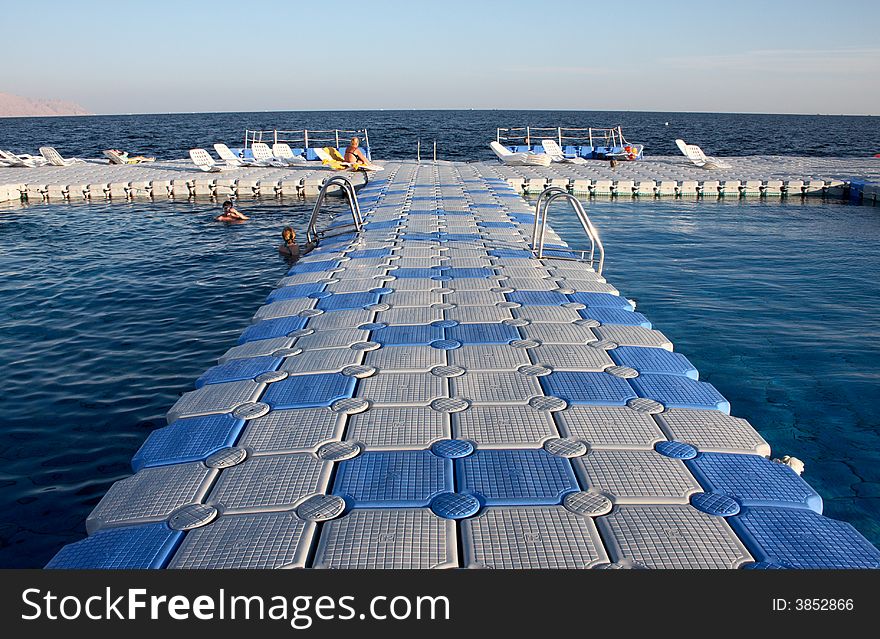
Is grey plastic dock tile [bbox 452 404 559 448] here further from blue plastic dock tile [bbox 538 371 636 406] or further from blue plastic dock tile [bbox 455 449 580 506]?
blue plastic dock tile [bbox 538 371 636 406]

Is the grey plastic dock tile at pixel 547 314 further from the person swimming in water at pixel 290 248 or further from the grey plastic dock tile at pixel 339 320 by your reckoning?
the person swimming in water at pixel 290 248

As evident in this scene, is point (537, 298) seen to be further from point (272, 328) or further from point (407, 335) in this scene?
point (272, 328)

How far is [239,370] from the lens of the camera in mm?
5266

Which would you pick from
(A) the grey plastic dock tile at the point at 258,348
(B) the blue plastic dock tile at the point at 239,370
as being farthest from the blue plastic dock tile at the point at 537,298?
(B) the blue plastic dock tile at the point at 239,370

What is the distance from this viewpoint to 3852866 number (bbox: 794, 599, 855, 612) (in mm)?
2420

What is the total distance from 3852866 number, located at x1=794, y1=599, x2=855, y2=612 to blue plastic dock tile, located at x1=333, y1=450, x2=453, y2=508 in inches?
67.0

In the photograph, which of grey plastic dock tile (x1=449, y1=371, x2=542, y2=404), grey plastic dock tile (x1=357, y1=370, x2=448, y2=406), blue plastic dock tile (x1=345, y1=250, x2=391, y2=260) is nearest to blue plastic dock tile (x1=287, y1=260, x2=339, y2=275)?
blue plastic dock tile (x1=345, y1=250, x2=391, y2=260)

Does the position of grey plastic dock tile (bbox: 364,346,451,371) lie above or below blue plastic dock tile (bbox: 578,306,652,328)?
below

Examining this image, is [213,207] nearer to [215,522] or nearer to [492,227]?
[492,227]

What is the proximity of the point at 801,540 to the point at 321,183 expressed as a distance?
19093 mm

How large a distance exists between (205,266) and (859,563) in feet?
38.7

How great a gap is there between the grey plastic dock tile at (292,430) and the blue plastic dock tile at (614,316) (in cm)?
314

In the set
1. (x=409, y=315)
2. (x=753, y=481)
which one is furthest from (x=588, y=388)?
(x=409, y=315)

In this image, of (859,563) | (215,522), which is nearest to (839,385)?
(859,563)
